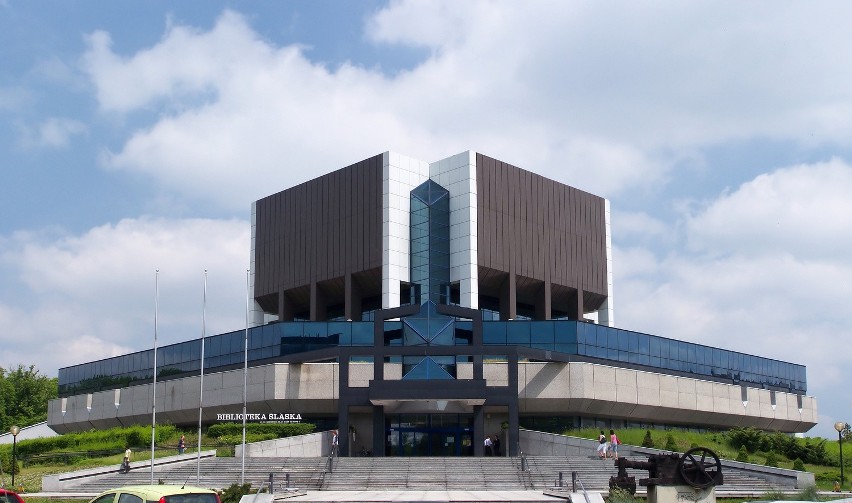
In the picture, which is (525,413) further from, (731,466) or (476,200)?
(731,466)

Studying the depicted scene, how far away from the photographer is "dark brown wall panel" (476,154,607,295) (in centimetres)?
7438

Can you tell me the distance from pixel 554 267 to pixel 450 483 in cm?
3612

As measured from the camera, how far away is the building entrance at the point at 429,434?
61.5m

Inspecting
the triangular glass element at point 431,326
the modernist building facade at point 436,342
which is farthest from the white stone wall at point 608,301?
the triangular glass element at point 431,326

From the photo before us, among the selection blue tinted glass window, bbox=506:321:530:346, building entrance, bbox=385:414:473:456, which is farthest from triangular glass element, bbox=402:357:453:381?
blue tinted glass window, bbox=506:321:530:346

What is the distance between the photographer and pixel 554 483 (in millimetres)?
42969

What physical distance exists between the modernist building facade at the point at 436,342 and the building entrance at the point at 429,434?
3.4 inches

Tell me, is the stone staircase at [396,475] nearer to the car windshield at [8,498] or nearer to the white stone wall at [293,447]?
the white stone wall at [293,447]

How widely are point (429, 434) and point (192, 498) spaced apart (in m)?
40.4

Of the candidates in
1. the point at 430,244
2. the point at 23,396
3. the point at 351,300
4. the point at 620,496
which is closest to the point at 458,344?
the point at 430,244

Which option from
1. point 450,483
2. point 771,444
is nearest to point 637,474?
point 450,483

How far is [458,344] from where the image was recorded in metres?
61.1

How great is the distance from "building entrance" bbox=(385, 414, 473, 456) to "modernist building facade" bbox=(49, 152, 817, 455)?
0.28 ft

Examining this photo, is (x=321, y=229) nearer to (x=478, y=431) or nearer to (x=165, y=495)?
(x=478, y=431)
